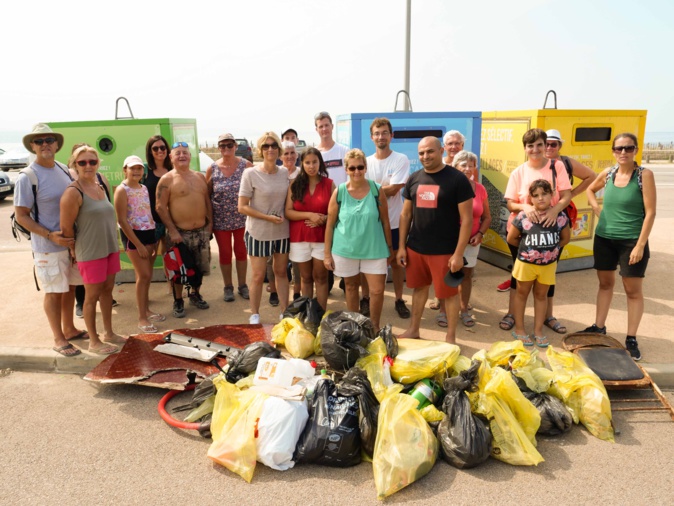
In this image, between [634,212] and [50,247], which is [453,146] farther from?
[50,247]

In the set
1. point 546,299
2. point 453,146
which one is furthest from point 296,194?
point 546,299

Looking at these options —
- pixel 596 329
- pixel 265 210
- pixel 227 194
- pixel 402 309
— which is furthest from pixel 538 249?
pixel 227 194

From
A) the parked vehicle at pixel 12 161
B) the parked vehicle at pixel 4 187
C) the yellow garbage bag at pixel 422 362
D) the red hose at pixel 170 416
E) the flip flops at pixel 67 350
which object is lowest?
the red hose at pixel 170 416

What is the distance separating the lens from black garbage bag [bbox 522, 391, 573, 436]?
3309 mm

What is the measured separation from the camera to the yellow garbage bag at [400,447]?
112 inches

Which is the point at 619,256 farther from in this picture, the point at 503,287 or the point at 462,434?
the point at 462,434

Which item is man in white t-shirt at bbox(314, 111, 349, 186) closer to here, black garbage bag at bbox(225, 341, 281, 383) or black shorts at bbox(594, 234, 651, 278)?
black garbage bag at bbox(225, 341, 281, 383)

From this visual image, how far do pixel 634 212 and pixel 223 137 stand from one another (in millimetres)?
3798

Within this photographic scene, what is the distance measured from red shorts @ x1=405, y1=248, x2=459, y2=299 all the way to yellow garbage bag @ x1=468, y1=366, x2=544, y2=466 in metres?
1.11

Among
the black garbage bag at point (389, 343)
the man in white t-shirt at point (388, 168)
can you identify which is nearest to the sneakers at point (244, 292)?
the man in white t-shirt at point (388, 168)

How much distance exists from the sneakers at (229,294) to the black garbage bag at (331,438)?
284 cm

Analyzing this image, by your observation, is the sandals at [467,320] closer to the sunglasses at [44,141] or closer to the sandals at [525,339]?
the sandals at [525,339]

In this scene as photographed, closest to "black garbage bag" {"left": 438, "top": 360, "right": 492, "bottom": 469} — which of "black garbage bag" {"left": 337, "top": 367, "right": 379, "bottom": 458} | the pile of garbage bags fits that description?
the pile of garbage bags

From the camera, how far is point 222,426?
3209mm
